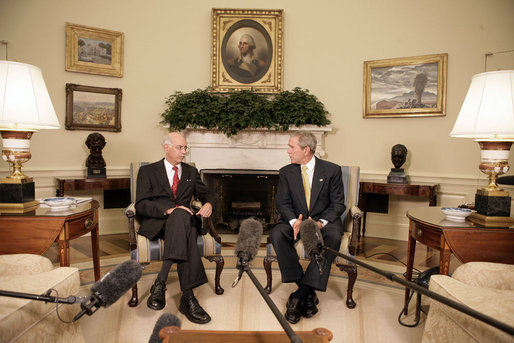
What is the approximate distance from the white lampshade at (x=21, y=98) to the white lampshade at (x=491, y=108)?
289 cm

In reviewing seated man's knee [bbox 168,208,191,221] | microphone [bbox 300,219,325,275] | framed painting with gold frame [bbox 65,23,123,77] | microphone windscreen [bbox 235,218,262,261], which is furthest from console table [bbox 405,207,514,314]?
framed painting with gold frame [bbox 65,23,123,77]

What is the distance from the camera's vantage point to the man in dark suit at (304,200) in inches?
110

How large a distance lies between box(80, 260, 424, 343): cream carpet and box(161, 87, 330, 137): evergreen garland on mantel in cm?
223

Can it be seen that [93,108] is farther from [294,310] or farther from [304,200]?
[294,310]

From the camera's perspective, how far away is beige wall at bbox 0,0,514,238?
15.3 ft

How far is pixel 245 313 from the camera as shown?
2678mm

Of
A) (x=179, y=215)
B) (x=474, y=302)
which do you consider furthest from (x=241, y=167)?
(x=474, y=302)

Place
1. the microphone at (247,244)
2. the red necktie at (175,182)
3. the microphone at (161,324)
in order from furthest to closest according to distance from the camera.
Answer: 1. the red necktie at (175,182)
2. the microphone at (161,324)
3. the microphone at (247,244)

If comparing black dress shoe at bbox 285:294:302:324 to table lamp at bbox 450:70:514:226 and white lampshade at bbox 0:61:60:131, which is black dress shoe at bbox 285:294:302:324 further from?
white lampshade at bbox 0:61:60:131

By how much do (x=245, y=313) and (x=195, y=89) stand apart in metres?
3.67

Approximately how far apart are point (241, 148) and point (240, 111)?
633mm

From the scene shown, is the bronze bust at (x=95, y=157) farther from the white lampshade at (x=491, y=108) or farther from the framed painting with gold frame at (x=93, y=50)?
the white lampshade at (x=491, y=108)

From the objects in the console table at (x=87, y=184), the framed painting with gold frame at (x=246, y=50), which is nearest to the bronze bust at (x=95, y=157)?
the console table at (x=87, y=184)

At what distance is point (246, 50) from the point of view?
17.6ft
